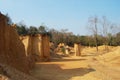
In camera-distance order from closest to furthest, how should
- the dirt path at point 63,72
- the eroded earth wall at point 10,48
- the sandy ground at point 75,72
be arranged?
the eroded earth wall at point 10,48 < the dirt path at point 63,72 < the sandy ground at point 75,72

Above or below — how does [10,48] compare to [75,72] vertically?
above

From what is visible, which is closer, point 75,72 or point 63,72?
point 75,72

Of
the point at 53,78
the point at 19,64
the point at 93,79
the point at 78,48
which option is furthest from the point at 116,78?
the point at 78,48

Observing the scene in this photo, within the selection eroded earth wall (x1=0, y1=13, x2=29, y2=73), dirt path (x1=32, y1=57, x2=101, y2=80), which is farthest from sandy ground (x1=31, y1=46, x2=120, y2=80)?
eroded earth wall (x1=0, y1=13, x2=29, y2=73)

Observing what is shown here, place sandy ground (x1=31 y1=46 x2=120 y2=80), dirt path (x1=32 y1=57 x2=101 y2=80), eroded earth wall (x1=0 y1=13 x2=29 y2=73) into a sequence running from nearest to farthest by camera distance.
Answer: eroded earth wall (x1=0 y1=13 x2=29 y2=73) → dirt path (x1=32 y1=57 x2=101 y2=80) → sandy ground (x1=31 y1=46 x2=120 y2=80)

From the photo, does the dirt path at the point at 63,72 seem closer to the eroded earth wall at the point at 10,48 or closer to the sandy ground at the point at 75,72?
the sandy ground at the point at 75,72

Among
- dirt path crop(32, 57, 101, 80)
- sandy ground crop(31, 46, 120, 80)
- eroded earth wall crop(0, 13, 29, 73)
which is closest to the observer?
eroded earth wall crop(0, 13, 29, 73)

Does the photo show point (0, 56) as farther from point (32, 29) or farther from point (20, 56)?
point (32, 29)

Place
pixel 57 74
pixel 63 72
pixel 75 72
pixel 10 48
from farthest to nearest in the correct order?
pixel 63 72 < pixel 75 72 < pixel 57 74 < pixel 10 48

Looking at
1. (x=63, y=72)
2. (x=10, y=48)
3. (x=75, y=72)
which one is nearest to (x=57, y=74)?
(x=63, y=72)

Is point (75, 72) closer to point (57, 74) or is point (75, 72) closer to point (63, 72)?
point (63, 72)

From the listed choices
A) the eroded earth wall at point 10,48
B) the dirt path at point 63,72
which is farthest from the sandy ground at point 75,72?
the eroded earth wall at point 10,48

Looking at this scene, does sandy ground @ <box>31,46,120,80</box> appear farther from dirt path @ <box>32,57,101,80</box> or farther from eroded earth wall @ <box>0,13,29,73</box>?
eroded earth wall @ <box>0,13,29,73</box>

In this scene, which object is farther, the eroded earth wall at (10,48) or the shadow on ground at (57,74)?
the shadow on ground at (57,74)
